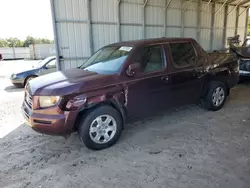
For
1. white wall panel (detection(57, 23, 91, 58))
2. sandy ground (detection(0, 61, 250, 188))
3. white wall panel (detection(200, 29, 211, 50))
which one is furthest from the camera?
white wall panel (detection(200, 29, 211, 50))

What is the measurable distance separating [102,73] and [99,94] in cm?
50

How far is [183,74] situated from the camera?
398 cm

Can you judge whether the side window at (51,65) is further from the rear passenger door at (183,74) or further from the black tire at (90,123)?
the black tire at (90,123)

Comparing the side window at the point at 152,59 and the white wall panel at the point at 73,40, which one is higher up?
the white wall panel at the point at 73,40

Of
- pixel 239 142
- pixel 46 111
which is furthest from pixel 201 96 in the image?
pixel 46 111

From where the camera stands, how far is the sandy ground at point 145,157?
2486 millimetres

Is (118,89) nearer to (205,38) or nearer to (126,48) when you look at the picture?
(126,48)

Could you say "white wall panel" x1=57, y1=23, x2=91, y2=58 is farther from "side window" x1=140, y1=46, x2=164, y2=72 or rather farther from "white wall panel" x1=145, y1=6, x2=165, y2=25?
"side window" x1=140, y1=46, x2=164, y2=72

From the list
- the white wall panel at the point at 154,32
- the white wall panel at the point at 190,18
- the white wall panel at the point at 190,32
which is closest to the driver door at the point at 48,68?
the white wall panel at the point at 154,32

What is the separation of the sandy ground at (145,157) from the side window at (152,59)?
4.03 ft

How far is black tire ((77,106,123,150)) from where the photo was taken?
3.01 meters

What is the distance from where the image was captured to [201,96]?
179 inches

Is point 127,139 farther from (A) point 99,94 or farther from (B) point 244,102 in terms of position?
(B) point 244,102

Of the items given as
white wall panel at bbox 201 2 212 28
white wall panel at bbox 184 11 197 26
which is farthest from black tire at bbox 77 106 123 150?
white wall panel at bbox 201 2 212 28
